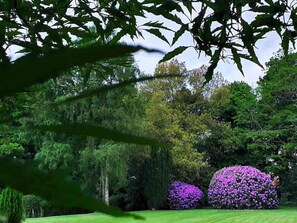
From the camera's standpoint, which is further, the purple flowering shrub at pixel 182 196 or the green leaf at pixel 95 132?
the purple flowering shrub at pixel 182 196

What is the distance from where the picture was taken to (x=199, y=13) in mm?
1040

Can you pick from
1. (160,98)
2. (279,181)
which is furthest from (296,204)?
(160,98)

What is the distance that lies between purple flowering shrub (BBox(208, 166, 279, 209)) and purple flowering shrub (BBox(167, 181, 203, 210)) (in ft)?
3.84

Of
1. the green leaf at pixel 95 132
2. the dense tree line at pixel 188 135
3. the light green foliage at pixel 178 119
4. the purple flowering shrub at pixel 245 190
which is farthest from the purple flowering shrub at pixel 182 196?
the green leaf at pixel 95 132

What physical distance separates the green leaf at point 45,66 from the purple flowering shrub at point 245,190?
15.0 m

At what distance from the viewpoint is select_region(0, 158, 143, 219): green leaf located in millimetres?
151

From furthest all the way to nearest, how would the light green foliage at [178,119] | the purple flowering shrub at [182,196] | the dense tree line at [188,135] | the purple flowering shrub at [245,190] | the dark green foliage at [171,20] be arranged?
the light green foliage at [178,119], the purple flowering shrub at [182,196], the purple flowering shrub at [245,190], the dense tree line at [188,135], the dark green foliage at [171,20]

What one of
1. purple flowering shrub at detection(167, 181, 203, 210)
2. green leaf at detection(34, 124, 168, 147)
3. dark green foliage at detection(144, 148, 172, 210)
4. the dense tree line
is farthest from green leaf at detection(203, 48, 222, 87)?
purple flowering shrub at detection(167, 181, 203, 210)

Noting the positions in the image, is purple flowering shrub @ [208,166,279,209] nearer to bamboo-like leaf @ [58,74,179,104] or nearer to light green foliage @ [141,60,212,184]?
light green foliage @ [141,60,212,184]

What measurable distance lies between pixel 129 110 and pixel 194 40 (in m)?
13.8

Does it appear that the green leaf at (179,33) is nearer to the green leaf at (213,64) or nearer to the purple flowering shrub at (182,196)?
the green leaf at (213,64)

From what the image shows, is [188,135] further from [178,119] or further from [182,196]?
[182,196]

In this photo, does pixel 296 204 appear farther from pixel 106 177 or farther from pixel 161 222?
pixel 161 222

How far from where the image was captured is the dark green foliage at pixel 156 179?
15.3 meters
